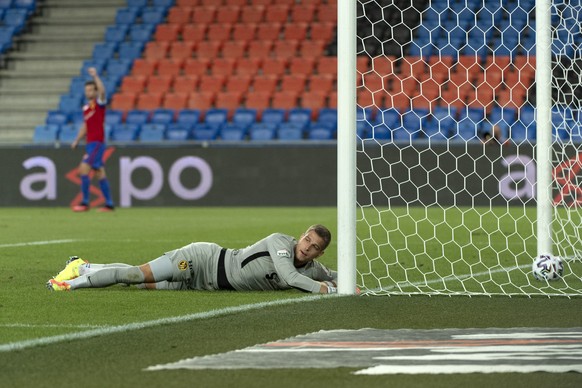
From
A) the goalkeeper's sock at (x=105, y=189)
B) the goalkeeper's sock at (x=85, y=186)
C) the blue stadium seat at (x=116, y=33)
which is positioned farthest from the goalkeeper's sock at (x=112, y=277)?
the blue stadium seat at (x=116, y=33)

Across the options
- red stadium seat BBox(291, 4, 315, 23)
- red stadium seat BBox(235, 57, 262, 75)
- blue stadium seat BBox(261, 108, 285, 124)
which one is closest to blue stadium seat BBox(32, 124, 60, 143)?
red stadium seat BBox(235, 57, 262, 75)

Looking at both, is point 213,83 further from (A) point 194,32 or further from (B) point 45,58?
(B) point 45,58

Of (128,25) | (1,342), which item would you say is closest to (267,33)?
(128,25)

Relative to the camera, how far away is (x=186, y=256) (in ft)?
25.7

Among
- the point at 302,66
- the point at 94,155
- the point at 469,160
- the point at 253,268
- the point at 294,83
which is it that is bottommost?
the point at 253,268

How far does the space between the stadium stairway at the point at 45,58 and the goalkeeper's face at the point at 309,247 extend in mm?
18172

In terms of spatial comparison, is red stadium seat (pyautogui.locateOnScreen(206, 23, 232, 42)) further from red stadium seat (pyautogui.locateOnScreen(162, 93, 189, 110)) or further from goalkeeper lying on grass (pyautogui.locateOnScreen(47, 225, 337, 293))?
goalkeeper lying on grass (pyautogui.locateOnScreen(47, 225, 337, 293))

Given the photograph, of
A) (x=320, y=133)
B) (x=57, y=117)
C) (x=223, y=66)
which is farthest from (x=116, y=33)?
(x=320, y=133)

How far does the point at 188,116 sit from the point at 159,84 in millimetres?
1905

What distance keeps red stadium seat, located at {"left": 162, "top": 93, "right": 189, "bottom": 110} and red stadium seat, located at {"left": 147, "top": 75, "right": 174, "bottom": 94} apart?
44 centimetres

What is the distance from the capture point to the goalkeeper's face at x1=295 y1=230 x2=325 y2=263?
7.51 m

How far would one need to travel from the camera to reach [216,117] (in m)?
24.3

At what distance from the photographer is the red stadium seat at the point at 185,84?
25.8 m

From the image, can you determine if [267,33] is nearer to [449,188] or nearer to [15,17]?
[15,17]
